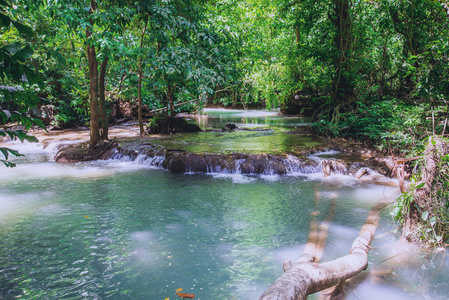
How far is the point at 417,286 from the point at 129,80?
477 inches

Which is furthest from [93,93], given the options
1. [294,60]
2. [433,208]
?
[433,208]

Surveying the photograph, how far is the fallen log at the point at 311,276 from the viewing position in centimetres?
225

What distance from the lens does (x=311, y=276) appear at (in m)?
2.53

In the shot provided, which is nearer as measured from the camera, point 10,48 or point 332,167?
point 10,48

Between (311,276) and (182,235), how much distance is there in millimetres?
2646

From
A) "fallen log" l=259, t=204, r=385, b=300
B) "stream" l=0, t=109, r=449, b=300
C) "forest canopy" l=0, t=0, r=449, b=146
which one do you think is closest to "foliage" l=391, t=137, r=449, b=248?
"stream" l=0, t=109, r=449, b=300

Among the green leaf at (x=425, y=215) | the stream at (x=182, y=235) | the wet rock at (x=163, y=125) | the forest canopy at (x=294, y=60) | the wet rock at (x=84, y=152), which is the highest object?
the forest canopy at (x=294, y=60)

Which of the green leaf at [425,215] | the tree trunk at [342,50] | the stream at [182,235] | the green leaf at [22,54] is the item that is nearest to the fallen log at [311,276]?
the stream at [182,235]

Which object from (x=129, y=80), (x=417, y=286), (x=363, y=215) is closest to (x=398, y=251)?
(x=417, y=286)

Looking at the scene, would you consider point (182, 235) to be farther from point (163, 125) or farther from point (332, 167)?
point (163, 125)

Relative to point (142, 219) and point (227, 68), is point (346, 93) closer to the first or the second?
point (227, 68)

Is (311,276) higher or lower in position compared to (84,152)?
lower

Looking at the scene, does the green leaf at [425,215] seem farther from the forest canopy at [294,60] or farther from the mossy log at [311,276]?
the forest canopy at [294,60]

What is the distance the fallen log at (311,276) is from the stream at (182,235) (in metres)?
0.37
